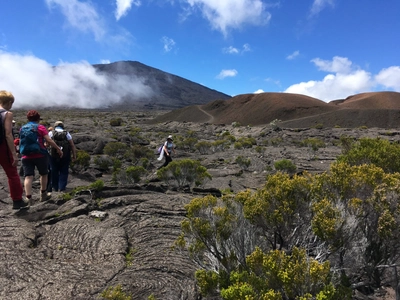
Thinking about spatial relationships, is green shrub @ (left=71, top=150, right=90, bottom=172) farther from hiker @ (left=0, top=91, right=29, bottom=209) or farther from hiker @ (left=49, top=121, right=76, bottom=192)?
hiker @ (left=0, top=91, right=29, bottom=209)

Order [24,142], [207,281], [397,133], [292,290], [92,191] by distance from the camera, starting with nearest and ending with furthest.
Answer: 1. [292,290]
2. [207,281]
3. [24,142]
4. [92,191]
5. [397,133]

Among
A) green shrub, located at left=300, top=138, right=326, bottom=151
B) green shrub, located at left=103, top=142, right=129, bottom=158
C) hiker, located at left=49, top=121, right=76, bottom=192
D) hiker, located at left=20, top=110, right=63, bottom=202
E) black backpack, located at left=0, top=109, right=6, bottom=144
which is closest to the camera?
black backpack, located at left=0, top=109, right=6, bottom=144

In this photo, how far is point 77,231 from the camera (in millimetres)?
4418

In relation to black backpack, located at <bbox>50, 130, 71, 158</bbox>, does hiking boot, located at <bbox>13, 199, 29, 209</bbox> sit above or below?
below

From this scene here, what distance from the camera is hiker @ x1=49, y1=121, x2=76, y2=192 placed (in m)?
6.64

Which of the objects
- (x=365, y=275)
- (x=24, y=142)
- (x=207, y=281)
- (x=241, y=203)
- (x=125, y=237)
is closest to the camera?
(x=207, y=281)

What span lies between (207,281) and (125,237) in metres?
1.75

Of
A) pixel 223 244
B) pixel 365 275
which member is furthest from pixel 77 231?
pixel 365 275

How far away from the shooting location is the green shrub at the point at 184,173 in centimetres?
936

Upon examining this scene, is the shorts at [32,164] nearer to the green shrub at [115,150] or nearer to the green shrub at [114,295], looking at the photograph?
the green shrub at [114,295]

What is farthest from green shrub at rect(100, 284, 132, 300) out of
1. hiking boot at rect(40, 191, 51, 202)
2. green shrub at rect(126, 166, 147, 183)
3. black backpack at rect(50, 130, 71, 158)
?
green shrub at rect(126, 166, 147, 183)

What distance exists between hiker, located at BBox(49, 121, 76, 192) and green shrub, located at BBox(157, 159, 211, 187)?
3.07 metres

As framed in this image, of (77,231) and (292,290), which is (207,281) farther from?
(77,231)

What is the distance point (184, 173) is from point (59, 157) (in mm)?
3918
